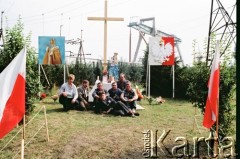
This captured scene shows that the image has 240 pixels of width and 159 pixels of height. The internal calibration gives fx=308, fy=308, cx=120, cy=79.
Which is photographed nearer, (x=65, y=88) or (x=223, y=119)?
(x=223, y=119)

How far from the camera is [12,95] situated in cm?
477

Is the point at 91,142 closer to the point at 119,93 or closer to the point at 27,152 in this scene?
the point at 27,152

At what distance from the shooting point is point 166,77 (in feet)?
61.9

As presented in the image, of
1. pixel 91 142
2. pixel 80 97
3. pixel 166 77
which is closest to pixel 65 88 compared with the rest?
pixel 80 97

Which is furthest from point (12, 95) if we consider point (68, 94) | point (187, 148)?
point (68, 94)

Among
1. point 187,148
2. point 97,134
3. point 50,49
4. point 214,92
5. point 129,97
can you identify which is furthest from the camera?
point 50,49

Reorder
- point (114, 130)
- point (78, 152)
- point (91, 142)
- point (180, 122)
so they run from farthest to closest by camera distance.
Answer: point (180, 122), point (114, 130), point (91, 142), point (78, 152)

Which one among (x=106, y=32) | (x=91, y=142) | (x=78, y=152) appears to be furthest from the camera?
(x=106, y=32)

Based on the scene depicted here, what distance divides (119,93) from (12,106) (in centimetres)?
703

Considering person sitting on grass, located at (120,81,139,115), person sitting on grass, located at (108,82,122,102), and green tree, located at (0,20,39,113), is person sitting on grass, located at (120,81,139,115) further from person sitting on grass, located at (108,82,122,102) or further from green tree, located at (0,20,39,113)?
green tree, located at (0,20,39,113)

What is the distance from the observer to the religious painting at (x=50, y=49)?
1438 cm

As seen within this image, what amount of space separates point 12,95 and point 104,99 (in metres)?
6.90

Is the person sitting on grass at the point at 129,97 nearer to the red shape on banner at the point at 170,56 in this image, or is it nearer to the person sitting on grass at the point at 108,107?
the person sitting on grass at the point at 108,107

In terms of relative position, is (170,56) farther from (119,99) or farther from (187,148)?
(187,148)
